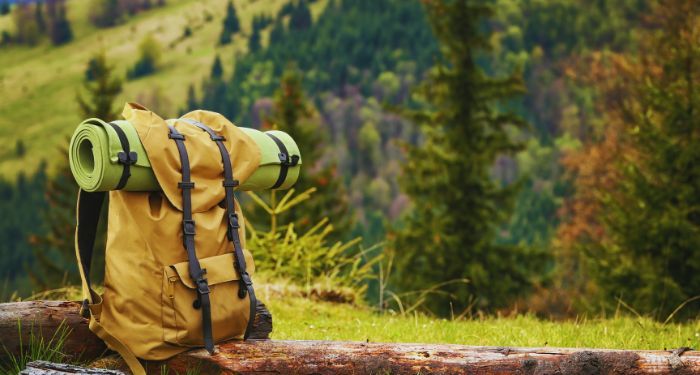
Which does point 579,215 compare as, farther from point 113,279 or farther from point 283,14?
point 283,14

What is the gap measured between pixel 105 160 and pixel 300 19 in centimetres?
17840

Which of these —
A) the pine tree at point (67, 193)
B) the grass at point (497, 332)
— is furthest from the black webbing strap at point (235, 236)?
the pine tree at point (67, 193)

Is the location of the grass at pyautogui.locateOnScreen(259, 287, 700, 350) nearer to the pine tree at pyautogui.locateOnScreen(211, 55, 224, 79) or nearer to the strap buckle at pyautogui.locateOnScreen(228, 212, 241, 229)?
the strap buckle at pyautogui.locateOnScreen(228, 212, 241, 229)

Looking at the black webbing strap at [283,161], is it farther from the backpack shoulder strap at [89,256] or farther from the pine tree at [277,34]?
the pine tree at [277,34]

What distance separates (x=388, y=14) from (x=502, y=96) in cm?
13475

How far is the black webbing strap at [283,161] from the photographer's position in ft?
15.4

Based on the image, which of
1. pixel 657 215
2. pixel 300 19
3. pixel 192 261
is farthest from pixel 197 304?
pixel 300 19

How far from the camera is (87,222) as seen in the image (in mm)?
4438

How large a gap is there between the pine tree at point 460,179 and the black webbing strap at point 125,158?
16895 mm

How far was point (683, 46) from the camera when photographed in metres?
16.4

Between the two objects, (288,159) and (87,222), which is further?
(288,159)

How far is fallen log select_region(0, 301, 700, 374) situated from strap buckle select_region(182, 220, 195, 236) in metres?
0.58

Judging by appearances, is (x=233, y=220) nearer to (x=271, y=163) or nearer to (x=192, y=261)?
(x=192, y=261)

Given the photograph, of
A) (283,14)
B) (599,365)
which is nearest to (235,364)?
(599,365)
